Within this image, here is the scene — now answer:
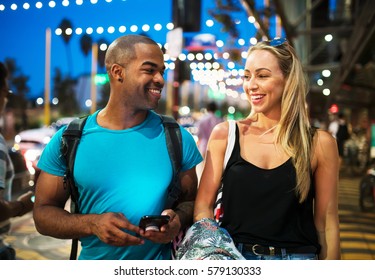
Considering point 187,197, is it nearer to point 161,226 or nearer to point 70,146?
point 161,226

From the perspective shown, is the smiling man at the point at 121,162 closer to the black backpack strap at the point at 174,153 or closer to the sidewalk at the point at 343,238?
the black backpack strap at the point at 174,153

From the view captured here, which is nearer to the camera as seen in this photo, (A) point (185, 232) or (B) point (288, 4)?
(A) point (185, 232)

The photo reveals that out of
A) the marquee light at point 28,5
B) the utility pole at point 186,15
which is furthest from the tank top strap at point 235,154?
the marquee light at point 28,5

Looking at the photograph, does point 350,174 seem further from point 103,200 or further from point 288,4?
point 103,200

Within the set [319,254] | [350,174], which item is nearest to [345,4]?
[350,174]

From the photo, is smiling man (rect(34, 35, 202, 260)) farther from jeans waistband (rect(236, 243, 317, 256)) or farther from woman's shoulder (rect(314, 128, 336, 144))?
woman's shoulder (rect(314, 128, 336, 144))

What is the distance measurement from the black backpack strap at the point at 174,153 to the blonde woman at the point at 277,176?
91mm

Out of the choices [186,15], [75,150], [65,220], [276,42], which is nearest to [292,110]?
[276,42]

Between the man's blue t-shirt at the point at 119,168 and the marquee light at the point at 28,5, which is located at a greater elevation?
the marquee light at the point at 28,5

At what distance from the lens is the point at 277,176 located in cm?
169

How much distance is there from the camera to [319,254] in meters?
1.78

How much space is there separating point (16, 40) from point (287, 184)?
1.36 m

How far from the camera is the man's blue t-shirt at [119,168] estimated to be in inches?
66.2

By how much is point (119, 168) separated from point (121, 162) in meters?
0.02
